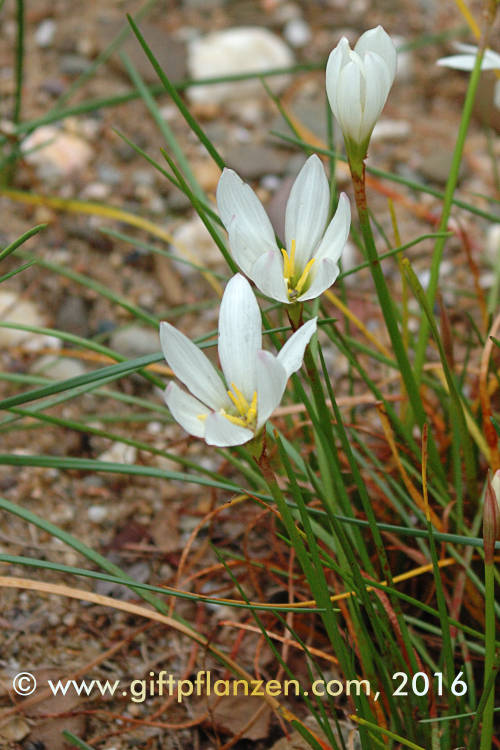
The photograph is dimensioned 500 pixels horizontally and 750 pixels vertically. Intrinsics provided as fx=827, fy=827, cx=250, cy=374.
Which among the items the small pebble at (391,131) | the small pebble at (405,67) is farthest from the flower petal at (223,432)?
the small pebble at (405,67)

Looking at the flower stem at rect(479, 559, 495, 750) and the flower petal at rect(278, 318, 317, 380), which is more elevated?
the flower petal at rect(278, 318, 317, 380)

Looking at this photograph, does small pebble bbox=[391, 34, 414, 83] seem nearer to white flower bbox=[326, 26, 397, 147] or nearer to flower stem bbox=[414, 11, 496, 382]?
flower stem bbox=[414, 11, 496, 382]

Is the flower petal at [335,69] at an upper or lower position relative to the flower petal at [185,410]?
upper

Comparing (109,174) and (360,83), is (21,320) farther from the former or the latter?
(360,83)

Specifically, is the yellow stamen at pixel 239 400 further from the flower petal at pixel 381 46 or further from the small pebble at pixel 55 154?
the small pebble at pixel 55 154

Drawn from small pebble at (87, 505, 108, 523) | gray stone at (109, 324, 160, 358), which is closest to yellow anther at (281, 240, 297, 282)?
small pebble at (87, 505, 108, 523)

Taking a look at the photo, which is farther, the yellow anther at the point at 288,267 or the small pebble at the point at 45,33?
the small pebble at the point at 45,33

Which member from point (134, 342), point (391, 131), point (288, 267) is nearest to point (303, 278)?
point (288, 267)
